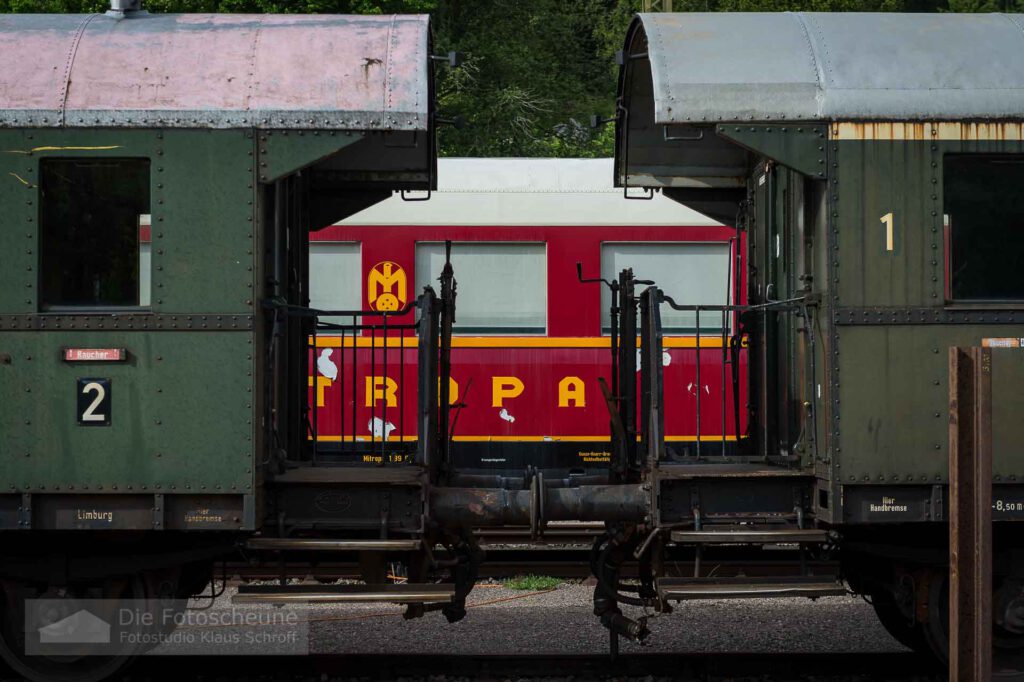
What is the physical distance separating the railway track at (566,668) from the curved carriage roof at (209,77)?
3.31m

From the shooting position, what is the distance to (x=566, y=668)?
7.20 m

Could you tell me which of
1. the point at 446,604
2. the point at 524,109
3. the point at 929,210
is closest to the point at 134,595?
the point at 446,604

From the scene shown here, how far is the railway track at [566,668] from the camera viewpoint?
23.4ft

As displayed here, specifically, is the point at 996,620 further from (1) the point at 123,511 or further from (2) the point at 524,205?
(2) the point at 524,205

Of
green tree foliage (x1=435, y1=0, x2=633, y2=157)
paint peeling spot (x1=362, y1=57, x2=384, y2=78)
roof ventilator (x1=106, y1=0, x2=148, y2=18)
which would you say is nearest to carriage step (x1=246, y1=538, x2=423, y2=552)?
paint peeling spot (x1=362, y1=57, x2=384, y2=78)

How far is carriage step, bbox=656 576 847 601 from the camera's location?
6145mm

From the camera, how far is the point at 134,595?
6457mm

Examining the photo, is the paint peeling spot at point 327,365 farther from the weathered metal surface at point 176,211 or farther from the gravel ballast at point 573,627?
the weathered metal surface at point 176,211

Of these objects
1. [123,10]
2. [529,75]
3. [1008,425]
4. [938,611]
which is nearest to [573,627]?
[938,611]

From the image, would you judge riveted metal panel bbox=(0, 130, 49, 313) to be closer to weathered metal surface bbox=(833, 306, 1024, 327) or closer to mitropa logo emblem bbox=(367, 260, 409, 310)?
weathered metal surface bbox=(833, 306, 1024, 327)

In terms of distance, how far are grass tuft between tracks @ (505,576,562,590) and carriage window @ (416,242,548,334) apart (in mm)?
2419

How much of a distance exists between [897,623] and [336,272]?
6.07 metres

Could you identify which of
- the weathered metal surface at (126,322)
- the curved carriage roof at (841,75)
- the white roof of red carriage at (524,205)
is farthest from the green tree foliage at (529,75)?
the weathered metal surface at (126,322)

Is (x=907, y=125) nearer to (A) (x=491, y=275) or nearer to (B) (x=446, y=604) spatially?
(B) (x=446, y=604)
